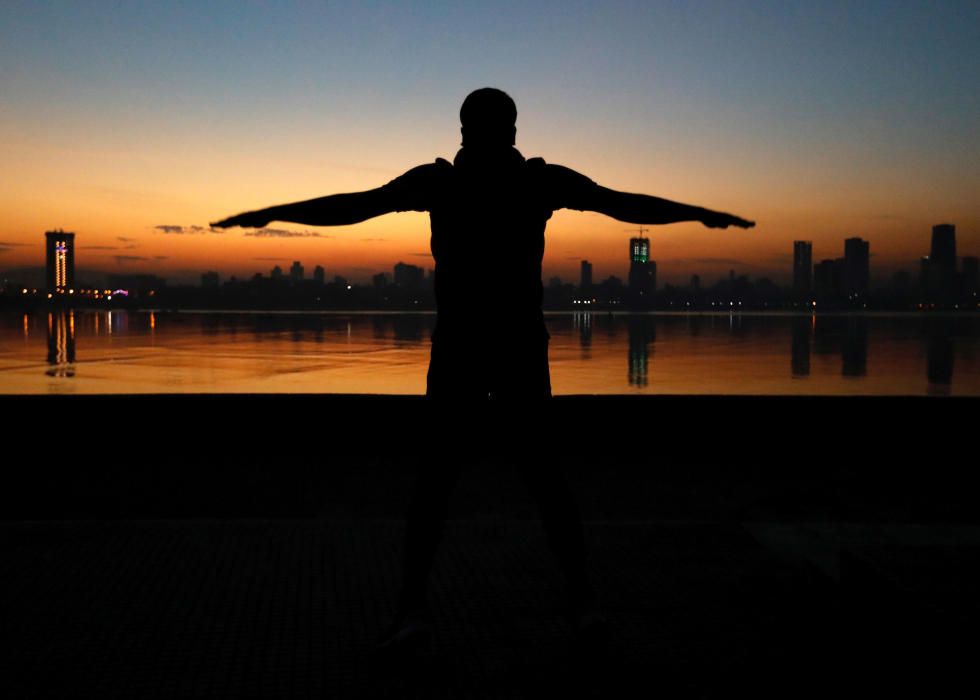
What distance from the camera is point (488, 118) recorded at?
2721 millimetres

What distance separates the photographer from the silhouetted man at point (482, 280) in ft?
8.73

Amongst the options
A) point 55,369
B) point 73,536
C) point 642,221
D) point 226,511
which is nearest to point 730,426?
point 226,511

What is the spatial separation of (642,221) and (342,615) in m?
1.68

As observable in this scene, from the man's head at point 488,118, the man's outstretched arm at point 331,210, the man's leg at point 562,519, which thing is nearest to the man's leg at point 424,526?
the man's leg at point 562,519

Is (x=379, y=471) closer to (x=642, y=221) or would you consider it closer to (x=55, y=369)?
(x=642, y=221)

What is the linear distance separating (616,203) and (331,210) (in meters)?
0.87

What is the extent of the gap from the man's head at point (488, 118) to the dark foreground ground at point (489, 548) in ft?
2.82

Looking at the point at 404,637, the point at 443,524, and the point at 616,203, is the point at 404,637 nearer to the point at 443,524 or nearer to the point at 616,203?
the point at 443,524

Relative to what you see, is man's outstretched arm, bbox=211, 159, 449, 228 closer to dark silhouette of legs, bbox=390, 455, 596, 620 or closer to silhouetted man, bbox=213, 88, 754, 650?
silhouetted man, bbox=213, 88, 754, 650

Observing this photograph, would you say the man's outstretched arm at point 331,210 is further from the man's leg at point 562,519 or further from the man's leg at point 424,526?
Result: the man's leg at point 562,519

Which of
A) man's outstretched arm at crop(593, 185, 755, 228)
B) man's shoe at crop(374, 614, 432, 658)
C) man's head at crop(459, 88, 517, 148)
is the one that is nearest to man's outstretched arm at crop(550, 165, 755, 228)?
man's outstretched arm at crop(593, 185, 755, 228)

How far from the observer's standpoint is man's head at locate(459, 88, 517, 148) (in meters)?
2.71

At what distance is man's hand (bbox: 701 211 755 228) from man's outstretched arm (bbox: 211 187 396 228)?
3.27 feet

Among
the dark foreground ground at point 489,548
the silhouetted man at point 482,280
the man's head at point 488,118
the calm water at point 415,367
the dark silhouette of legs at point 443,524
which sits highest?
the man's head at point 488,118
